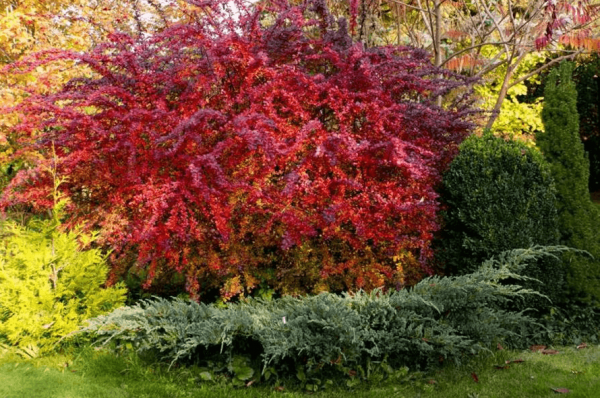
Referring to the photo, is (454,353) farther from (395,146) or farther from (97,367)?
(97,367)

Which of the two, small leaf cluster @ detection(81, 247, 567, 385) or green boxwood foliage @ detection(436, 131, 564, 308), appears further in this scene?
green boxwood foliage @ detection(436, 131, 564, 308)

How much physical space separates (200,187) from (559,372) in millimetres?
3094

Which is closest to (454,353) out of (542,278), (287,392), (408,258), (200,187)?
(408,258)

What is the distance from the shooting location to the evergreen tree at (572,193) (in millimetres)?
5422

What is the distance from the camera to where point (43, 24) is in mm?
7605

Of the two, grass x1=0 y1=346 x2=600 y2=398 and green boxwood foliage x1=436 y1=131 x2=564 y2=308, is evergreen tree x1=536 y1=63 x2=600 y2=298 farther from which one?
grass x1=0 y1=346 x2=600 y2=398

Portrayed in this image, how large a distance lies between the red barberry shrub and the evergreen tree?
1411 millimetres

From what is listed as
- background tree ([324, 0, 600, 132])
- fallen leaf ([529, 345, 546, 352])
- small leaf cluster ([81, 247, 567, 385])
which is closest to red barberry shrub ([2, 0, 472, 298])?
small leaf cluster ([81, 247, 567, 385])

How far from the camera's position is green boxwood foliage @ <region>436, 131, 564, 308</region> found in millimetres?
5020

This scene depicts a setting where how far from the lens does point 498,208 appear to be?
502 centimetres

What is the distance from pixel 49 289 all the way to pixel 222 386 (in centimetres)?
173

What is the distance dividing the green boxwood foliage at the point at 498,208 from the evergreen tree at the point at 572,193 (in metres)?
0.27

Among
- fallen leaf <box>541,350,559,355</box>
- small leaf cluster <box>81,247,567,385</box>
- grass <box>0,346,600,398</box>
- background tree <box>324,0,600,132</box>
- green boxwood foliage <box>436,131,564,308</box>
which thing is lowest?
fallen leaf <box>541,350,559,355</box>

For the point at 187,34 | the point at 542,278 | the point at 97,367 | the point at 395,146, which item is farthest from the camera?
the point at 542,278
